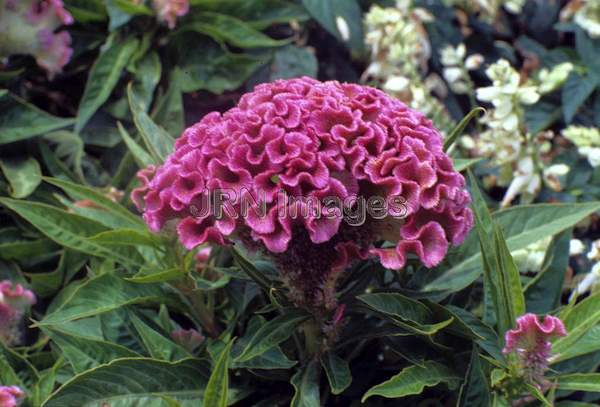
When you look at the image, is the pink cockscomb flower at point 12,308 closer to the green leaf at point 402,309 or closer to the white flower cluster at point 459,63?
the green leaf at point 402,309

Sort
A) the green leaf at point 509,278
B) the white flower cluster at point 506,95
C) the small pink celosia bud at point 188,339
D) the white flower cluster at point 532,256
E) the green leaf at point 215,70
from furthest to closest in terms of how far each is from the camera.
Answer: the green leaf at point 215,70 < the white flower cluster at point 506,95 < the white flower cluster at point 532,256 < the small pink celosia bud at point 188,339 < the green leaf at point 509,278

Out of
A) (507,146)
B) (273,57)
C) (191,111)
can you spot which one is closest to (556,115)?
(507,146)

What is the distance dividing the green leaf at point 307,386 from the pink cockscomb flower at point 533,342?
303 mm

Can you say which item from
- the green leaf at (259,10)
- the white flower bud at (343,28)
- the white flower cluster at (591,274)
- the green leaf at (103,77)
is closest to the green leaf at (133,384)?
the white flower cluster at (591,274)

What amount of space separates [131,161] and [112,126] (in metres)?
0.25

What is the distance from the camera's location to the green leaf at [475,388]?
117 centimetres

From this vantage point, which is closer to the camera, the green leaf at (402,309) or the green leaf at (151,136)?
the green leaf at (402,309)

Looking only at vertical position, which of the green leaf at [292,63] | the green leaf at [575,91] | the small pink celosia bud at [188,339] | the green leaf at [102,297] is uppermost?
the green leaf at [102,297]

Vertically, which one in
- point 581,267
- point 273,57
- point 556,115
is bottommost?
point 581,267

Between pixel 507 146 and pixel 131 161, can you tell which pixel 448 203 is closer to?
pixel 507 146

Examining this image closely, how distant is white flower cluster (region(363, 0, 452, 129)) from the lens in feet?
6.40

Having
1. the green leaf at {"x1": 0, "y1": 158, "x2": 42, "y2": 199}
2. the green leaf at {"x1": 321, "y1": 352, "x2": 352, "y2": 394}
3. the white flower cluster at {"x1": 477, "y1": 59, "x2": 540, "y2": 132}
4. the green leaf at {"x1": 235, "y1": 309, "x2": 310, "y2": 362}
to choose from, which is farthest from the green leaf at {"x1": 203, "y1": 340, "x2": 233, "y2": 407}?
the white flower cluster at {"x1": 477, "y1": 59, "x2": 540, "y2": 132}

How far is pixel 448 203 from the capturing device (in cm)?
109

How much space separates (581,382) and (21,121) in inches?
54.0
